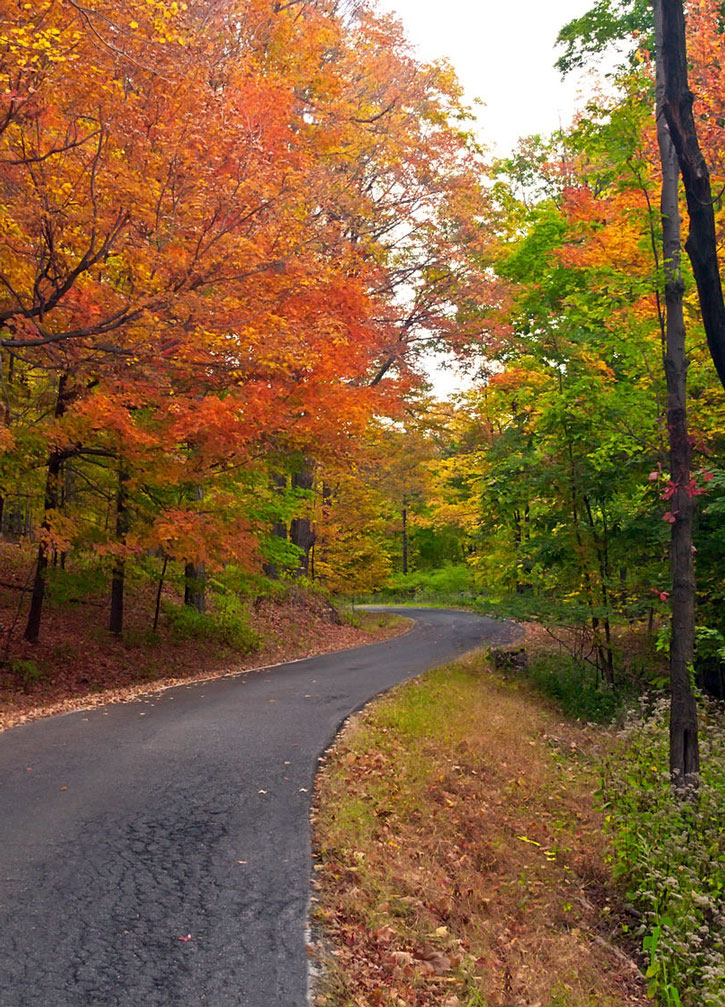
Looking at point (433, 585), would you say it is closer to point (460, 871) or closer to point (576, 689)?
point (576, 689)

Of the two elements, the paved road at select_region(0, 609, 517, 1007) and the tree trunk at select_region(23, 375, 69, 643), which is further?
the tree trunk at select_region(23, 375, 69, 643)

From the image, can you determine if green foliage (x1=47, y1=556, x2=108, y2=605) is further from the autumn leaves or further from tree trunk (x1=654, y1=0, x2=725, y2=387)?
tree trunk (x1=654, y1=0, x2=725, y2=387)

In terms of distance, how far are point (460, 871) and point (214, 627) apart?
1206 centimetres

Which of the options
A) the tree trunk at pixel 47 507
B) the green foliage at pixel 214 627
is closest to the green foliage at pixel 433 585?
the green foliage at pixel 214 627

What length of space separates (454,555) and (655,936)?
46.4 metres

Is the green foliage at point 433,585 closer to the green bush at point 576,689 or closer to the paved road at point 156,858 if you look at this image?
the green bush at point 576,689

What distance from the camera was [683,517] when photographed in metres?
8.31

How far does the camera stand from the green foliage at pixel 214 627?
17.0m

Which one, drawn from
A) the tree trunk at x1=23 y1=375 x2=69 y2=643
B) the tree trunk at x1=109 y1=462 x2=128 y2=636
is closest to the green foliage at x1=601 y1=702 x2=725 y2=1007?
the tree trunk at x1=109 y1=462 x2=128 y2=636

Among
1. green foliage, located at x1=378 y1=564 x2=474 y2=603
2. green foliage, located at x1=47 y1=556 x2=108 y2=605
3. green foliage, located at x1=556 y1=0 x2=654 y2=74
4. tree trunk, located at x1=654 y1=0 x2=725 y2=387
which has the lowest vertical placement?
green foliage, located at x1=378 y1=564 x2=474 y2=603

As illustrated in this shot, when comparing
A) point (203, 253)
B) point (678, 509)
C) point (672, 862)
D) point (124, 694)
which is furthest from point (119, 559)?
point (672, 862)

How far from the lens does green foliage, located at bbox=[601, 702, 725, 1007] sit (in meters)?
5.22

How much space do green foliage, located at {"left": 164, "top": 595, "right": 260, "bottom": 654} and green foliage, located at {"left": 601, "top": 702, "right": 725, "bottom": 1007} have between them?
33.0 feet

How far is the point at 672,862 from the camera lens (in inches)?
256
